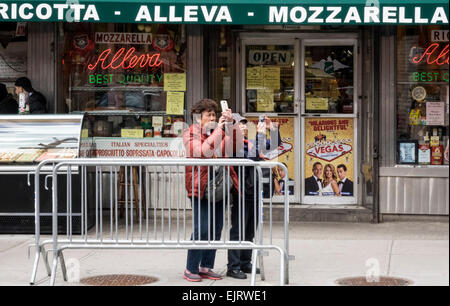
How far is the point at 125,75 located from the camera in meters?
11.2

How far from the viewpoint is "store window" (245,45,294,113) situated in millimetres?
11281

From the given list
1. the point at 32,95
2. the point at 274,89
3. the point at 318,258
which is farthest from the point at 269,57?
the point at 318,258

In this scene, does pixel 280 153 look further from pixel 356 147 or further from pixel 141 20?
pixel 141 20

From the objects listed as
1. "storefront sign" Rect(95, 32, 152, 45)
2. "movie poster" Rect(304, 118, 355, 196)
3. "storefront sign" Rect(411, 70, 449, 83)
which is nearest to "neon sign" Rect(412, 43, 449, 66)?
"storefront sign" Rect(411, 70, 449, 83)

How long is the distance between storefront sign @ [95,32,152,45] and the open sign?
4.68ft

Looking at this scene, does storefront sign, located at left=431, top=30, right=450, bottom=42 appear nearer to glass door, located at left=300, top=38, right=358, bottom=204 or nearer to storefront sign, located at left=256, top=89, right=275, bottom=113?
glass door, located at left=300, top=38, right=358, bottom=204

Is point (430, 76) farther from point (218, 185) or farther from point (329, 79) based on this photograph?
point (218, 185)

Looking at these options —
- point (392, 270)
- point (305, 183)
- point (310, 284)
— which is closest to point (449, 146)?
point (305, 183)

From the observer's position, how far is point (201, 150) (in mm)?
7383

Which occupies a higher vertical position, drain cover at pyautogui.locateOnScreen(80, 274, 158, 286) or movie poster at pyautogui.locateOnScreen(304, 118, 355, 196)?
movie poster at pyautogui.locateOnScreen(304, 118, 355, 196)

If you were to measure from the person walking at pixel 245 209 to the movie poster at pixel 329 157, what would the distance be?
3.53 m

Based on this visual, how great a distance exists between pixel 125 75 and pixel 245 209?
13.7 ft

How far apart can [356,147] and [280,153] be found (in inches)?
40.8

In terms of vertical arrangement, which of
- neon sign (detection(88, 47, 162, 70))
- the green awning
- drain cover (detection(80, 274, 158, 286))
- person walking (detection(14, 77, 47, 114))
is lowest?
drain cover (detection(80, 274, 158, 286))
